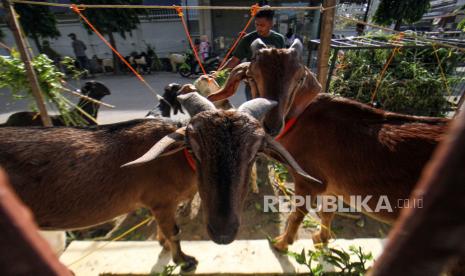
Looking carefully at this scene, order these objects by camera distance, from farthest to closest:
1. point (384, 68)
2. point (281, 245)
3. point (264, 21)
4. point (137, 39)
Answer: point (137, 39) < point (384, 68) < point (264, 21) < point (281, 245)

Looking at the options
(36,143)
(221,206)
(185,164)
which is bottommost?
(185,164)

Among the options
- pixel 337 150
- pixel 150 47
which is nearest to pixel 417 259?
pixel 337 150

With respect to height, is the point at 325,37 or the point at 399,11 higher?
the point at 399,11

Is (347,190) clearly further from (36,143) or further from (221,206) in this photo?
(36,143)

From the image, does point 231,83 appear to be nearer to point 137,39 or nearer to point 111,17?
point 111,17

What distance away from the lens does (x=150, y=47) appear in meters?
18.8

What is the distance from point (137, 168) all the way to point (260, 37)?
356 cm

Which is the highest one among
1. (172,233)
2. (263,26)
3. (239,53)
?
(263,26)

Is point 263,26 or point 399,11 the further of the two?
point 399,11

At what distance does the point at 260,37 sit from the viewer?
474 centimetres

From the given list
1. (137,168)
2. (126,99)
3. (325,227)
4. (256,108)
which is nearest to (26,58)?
(137,168)

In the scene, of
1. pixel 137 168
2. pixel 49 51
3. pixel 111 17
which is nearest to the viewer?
pixel 137 168

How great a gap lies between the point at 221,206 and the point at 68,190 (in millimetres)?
1604

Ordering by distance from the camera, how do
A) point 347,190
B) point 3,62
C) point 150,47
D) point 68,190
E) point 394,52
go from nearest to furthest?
point 68,190 < point 347,190 < point 3,62 < point 394,52 < point 150,47
